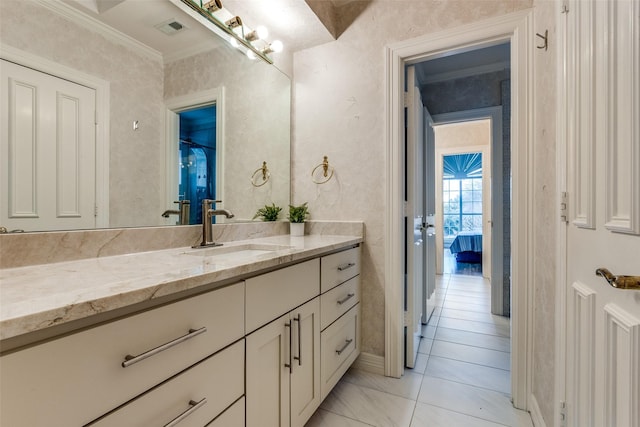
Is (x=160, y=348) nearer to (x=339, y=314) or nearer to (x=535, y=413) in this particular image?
(x=339, y=314)

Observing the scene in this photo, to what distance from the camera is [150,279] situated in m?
0.72

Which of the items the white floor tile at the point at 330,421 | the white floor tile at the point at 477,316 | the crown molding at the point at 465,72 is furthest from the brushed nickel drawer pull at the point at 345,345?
the crown molding at the point at 465,72

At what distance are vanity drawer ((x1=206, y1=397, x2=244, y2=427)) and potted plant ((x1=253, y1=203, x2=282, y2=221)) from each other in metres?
1.19

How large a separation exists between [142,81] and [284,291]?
3.53 feet

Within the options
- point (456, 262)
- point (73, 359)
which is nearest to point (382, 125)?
point (73, 359)

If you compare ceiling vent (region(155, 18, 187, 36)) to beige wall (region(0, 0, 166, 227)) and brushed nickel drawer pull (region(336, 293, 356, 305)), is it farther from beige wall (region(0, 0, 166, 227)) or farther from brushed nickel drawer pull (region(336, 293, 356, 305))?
brushed nickel drawer pull (region(336, 293, 356, 305))

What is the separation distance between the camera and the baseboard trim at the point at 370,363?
189 centimetres

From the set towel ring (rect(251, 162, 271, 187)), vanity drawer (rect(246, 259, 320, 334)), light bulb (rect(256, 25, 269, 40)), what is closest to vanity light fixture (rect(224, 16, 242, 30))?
light bulb (rect(256, 25, 269, 40))

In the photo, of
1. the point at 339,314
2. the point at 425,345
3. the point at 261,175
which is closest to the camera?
the point at 339,314

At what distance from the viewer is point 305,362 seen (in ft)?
4.23

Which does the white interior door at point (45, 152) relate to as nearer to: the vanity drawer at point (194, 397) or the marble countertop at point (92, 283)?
the marble countertop at point (92, 283)

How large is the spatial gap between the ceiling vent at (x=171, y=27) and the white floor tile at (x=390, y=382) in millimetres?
2103

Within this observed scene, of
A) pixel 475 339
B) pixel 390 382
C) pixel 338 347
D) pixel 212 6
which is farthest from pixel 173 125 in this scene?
pixel 475 339

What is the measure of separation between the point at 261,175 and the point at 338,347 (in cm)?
117
